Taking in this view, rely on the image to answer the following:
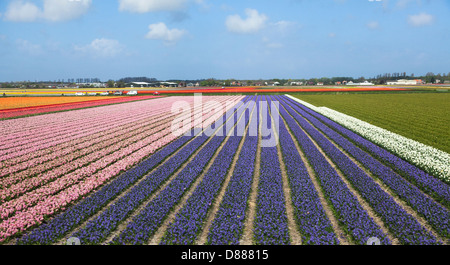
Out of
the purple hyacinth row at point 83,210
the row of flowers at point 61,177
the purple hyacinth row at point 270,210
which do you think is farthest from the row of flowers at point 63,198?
the purple hyacinth row at point 270,210

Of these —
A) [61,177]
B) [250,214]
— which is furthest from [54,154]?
[250,214]

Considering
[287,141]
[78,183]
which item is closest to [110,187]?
[78,183]

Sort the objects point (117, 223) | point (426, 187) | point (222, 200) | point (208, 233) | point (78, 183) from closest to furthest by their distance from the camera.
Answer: point (208, 233), point (117, 223), point (222, 200), point (426, 187), point (78, 183)

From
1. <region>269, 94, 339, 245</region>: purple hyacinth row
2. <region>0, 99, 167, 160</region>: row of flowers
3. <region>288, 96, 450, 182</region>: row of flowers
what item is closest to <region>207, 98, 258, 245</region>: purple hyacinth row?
<region>269, 94, 339, 245</region>: purple hyacinth row

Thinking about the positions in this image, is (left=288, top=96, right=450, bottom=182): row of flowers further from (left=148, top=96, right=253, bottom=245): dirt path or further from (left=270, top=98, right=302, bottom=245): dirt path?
(left=148, top=96, right=253, bottom=245): dirt path

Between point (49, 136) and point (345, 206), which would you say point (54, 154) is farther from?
point (345, 206)
